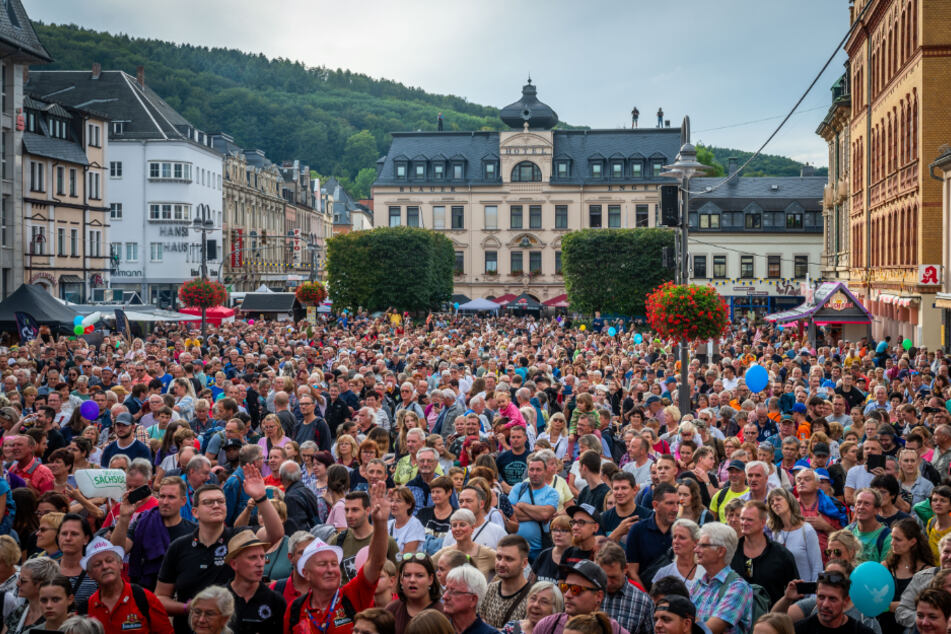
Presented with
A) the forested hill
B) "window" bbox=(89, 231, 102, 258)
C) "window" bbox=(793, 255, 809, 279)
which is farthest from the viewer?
the forested hill

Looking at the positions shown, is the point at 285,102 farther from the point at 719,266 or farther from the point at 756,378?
the point at 756,378

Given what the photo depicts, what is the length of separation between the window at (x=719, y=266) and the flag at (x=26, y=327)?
164 feet

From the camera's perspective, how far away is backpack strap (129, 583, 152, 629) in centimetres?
651

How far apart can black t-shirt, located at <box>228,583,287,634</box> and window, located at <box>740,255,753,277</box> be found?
6670 cm

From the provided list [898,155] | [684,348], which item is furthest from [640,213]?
[684,348]

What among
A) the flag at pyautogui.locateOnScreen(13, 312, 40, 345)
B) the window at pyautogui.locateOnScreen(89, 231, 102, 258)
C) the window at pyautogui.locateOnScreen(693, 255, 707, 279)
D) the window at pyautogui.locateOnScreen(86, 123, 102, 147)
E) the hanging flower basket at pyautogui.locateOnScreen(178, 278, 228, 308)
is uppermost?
the window at pyautogui.locateOnScreen(86, 123, 102, 147)

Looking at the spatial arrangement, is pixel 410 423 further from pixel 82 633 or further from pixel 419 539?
pixel 82 633

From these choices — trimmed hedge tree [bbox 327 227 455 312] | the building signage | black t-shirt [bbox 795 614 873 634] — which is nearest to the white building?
trimmed hedge tree [bbox 327 227 455 312]

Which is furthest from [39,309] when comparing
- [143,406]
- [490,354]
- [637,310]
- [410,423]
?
[637,310]

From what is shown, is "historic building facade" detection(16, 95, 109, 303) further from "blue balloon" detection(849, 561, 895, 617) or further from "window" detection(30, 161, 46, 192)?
"blue balloon" detection(849, 561, 895, 617)

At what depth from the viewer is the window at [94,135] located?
187ft

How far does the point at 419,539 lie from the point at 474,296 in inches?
2934

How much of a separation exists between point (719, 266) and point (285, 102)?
324 ft

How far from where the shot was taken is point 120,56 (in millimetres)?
104625
